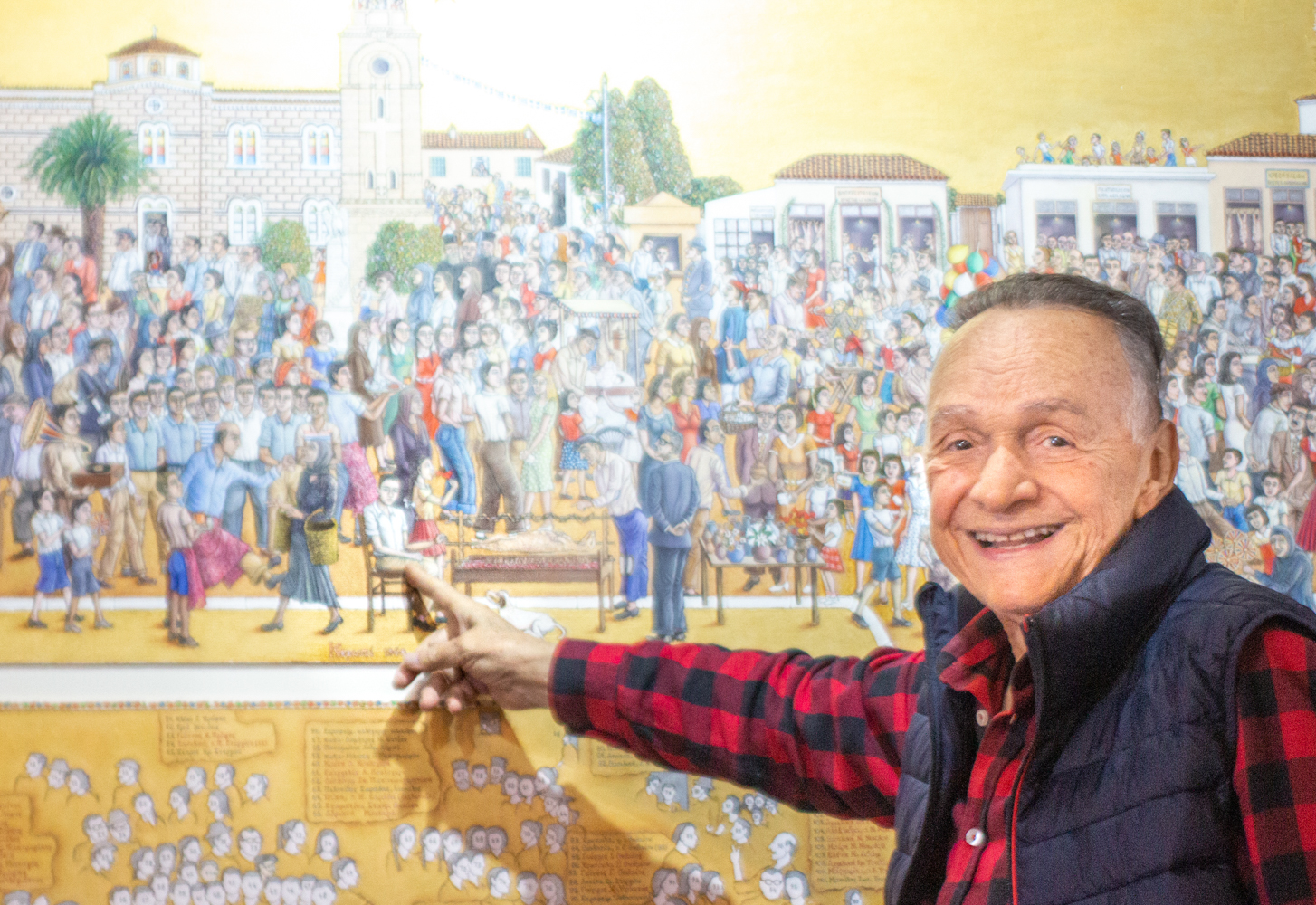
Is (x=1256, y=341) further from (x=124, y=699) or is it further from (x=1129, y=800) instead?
(x=124, y=699)

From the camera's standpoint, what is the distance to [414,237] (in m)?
1.91

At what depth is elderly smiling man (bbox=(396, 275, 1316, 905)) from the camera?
3.38 ft

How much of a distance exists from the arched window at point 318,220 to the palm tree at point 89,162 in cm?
31

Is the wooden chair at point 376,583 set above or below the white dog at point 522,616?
above

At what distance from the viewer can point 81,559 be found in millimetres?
1860

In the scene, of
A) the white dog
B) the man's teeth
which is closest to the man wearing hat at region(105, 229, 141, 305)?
the white dog

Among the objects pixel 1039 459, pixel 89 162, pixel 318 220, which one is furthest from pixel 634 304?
pixel 89 162

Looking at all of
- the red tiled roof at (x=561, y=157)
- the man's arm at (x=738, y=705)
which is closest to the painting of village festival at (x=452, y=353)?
the red tiled roof at (x=561, y=157)

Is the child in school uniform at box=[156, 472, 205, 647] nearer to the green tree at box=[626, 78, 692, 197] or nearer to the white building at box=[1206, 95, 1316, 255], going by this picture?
the green tree at box=[626, 78, 692, 197]

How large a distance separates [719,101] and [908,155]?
371 mm

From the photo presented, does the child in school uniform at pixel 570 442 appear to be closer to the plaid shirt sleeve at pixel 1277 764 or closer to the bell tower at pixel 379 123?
the bell tower at pixel 379 123

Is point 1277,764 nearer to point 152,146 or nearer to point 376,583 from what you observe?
point 376,583

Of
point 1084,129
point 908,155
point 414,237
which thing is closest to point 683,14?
point 908,155
